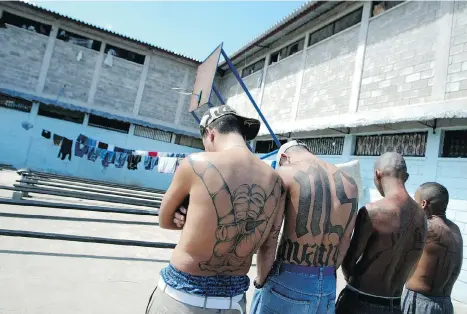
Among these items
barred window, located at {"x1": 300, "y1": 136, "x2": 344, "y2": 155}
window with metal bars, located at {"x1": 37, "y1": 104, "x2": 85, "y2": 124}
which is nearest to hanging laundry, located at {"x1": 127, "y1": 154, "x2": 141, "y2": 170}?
window with metal bars, located at {"x1": 37, "y1": 104, "x2": 85, "y2": 124}

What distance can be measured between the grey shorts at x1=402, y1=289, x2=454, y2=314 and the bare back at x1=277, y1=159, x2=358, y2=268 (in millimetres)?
1100

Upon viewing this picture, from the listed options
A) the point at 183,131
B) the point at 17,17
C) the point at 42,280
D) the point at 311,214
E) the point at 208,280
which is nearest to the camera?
the point at 208,280

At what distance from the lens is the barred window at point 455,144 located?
230 inches

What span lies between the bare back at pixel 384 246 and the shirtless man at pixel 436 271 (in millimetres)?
617

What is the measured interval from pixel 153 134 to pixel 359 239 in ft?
49.6

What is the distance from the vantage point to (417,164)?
6.62m

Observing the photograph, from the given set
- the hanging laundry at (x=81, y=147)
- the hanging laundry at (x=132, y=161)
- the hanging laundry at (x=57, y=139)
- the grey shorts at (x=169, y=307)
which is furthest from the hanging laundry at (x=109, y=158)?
the grey shorts at (x=169, y=307)

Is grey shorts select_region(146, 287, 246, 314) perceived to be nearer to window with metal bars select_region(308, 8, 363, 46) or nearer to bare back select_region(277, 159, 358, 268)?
bare back select_region(277, 159, 358, 268)

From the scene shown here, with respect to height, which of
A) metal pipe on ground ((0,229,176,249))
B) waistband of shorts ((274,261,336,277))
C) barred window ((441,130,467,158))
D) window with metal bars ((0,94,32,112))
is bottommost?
metal pipe on ground ((0,229,176,249))

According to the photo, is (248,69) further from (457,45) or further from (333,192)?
(333,192)

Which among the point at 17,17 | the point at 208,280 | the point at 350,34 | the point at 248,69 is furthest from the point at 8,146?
the point at 208,280

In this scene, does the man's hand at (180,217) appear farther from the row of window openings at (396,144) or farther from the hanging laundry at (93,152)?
the hanging laundry at (93,152)

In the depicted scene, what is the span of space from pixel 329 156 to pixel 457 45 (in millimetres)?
4173

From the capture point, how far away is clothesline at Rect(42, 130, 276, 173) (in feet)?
39.4
